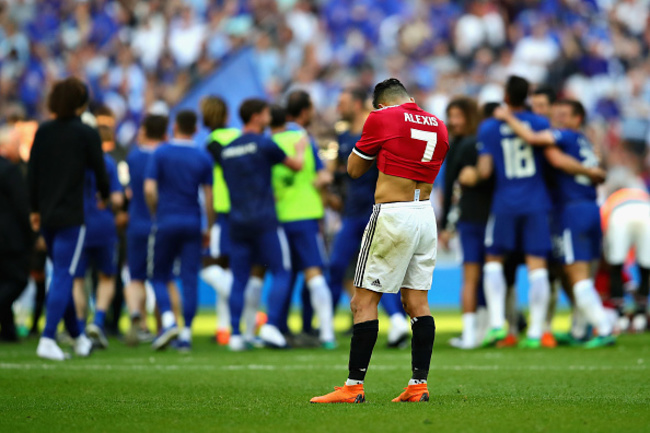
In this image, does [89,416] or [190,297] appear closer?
[89,416]

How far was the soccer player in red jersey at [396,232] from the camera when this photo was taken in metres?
6.27

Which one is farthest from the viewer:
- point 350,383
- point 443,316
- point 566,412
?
point 443,316

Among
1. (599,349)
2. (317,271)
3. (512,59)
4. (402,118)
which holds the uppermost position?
(512,59)

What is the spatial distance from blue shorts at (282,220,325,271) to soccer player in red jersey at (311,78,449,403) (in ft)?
15.0

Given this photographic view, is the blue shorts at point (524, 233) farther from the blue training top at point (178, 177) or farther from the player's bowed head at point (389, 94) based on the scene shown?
the player's bowed head at point (389, 94)

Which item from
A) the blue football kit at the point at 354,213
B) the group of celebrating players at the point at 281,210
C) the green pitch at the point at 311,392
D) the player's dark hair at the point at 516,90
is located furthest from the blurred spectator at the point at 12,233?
the player's dark hair at the point at 516,90

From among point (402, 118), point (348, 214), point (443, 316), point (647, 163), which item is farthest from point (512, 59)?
point (402, 118)

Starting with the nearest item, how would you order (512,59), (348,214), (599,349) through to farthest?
(599,349) < (348,214) < (512,59)

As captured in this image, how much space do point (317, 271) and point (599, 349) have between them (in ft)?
9.88

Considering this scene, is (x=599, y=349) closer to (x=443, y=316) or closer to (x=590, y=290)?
(x=590, y=290)

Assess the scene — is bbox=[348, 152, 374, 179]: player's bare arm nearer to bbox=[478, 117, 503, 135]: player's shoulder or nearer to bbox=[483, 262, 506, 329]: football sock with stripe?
bbox=[478, 117, 503, 135]: player's shoulder

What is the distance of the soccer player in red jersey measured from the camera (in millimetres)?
6270

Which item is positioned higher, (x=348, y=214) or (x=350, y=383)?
(x=348, y=214)

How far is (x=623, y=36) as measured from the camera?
2338cm
